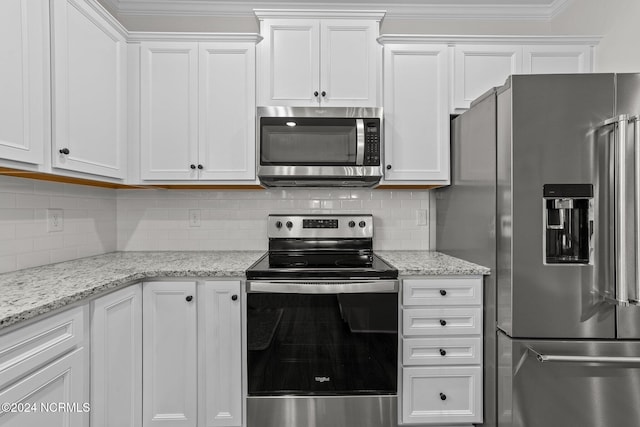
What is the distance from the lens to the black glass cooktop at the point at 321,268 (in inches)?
71.2

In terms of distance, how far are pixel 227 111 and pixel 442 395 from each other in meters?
2.05

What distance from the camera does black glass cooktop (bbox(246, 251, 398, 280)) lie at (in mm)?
1810

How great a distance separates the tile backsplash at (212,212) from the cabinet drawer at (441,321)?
923mm

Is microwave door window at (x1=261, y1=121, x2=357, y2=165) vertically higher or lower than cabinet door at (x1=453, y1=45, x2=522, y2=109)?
lower

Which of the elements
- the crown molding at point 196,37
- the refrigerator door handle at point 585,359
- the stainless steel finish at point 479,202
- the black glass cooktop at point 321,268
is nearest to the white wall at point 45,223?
the crown molding at point 196,37

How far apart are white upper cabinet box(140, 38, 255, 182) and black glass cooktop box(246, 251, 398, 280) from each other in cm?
64

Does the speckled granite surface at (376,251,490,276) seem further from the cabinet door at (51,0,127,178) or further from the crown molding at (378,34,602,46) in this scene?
the cabinet door at (51,0,127,178)

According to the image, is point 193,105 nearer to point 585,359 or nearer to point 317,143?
point 317,143

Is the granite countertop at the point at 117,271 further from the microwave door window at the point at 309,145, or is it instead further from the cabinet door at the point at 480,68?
the cabinet door at the point at 480,68

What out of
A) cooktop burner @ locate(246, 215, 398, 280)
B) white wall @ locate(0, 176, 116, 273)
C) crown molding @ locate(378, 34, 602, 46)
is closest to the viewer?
white wall @ locate(0, 176, 116, 273)

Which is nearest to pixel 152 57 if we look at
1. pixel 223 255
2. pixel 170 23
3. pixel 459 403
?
pixel 170 23

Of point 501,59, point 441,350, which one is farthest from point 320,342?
point 501,59

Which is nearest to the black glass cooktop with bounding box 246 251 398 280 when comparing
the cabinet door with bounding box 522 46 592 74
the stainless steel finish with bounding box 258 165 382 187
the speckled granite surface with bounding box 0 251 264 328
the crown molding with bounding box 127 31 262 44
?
the speckled granite surface with bounding box 0 251 264 328

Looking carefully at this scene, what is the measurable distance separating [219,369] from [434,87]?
6.84 ft
